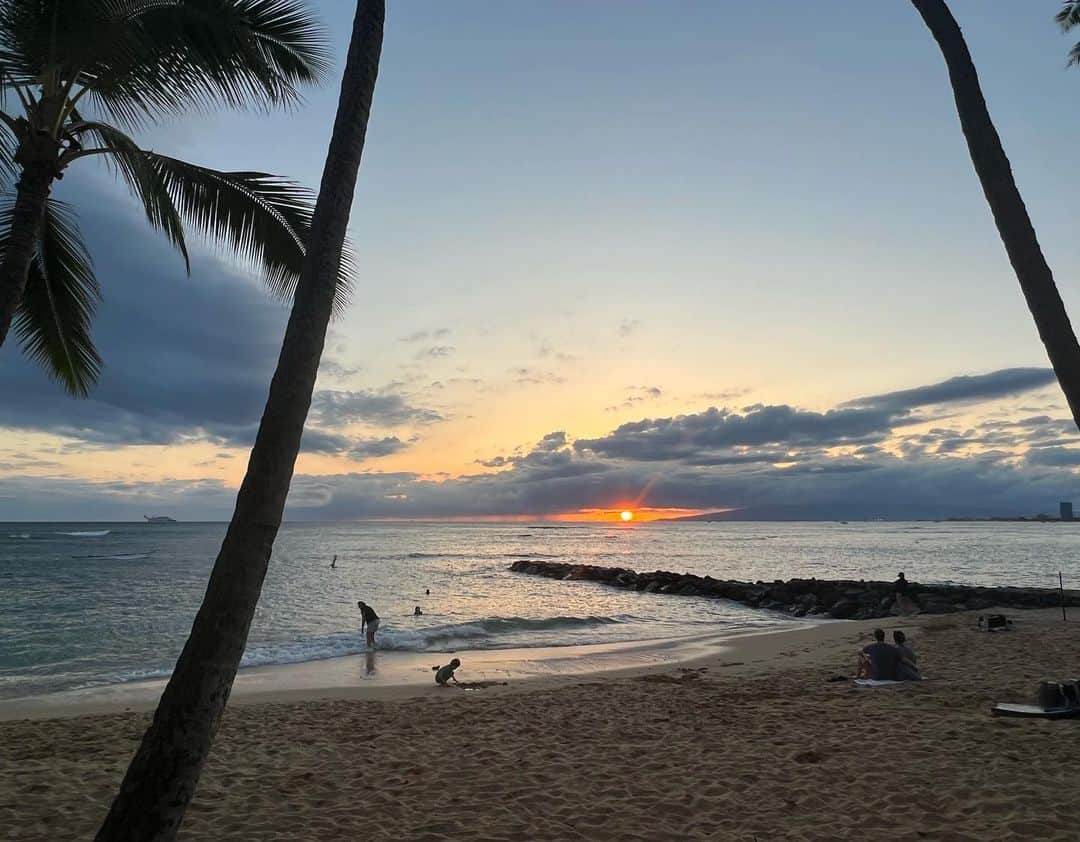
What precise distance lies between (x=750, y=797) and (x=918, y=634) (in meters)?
14.0

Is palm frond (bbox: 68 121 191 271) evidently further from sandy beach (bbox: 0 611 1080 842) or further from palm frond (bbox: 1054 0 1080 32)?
palm frond (bbox: 1054 0 1080 32)

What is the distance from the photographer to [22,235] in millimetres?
5770

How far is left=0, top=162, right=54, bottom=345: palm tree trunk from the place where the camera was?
5.57 metres

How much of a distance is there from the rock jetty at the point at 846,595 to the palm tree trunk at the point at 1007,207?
25.5 m

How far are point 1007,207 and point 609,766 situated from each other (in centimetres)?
604

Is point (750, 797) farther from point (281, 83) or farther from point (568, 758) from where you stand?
point (281, 83)

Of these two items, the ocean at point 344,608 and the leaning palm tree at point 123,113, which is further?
the ocean at point 344,608

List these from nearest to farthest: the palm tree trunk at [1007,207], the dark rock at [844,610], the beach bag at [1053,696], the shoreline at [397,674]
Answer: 1. the palm tree trunk at [1007,207]
2. the beach bag at [1053,696]
3. the shoreline at [397,674]
4. the dark rock at [844,610]

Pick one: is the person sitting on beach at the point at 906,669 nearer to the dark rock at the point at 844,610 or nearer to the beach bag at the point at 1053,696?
the beach bag at the point at 1053,696

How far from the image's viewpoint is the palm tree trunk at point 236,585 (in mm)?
3471

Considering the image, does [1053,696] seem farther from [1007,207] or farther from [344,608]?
[344,608]

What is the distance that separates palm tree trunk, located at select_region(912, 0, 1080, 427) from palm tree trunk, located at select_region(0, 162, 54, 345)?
7051mm

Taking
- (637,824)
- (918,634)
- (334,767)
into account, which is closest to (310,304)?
(637,824)

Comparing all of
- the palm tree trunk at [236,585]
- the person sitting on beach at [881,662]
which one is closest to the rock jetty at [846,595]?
the person sitting on beach at [881,662]
